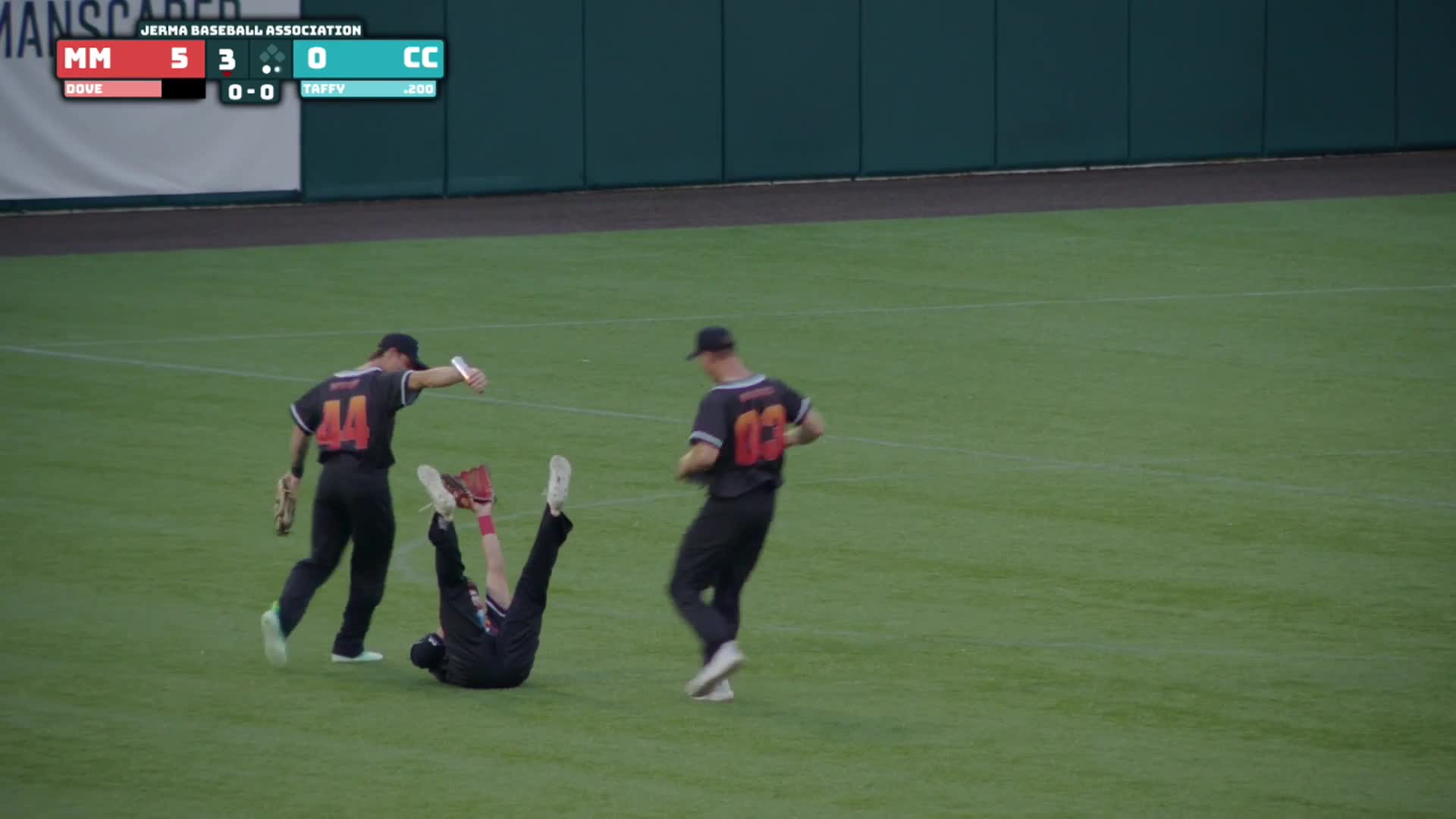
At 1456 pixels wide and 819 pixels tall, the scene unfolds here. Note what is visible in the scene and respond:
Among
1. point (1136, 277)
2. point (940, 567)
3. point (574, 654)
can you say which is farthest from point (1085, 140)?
point (574, 654)

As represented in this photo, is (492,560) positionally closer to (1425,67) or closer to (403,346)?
(403,346)

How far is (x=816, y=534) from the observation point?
44.2 feet

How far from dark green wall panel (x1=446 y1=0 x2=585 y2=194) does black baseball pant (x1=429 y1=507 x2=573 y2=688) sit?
1879 centimetres

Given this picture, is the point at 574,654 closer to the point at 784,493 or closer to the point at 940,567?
the point at 940,567

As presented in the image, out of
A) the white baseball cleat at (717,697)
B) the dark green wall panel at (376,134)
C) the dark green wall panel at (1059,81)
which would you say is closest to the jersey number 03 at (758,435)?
the white baseball cleat at (717,697)

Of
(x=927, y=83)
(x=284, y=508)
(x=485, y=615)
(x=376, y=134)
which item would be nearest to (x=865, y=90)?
(x=927, y=83)

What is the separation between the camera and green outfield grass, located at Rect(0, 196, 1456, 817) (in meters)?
9.03

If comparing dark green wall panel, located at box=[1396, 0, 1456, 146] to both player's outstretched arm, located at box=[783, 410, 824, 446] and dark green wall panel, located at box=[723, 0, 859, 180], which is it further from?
player's outstretched arm, located at box=[783, 410, 824, 446]

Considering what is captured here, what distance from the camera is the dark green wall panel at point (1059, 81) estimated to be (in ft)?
101

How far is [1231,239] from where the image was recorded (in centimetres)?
2502

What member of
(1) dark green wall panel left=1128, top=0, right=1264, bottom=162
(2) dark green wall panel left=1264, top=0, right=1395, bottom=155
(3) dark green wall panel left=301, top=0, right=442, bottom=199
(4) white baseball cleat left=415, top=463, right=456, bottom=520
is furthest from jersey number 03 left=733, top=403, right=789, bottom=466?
(2) dark green wall panel left=1264, top=0, right=1395, bottom=155

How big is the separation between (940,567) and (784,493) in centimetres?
220
